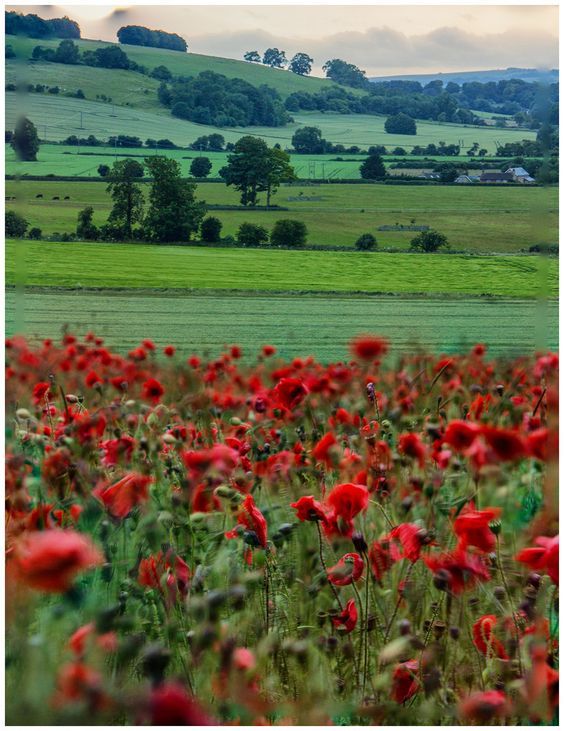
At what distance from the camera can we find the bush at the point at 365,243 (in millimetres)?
3645

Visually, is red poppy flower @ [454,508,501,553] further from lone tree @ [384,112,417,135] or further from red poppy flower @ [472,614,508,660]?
lone tree @ [384,112,417,135]

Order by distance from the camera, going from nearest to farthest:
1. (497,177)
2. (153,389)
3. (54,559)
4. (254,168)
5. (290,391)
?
(54,559) < (290,391) < (153,389) < (254,168) < (497,177)

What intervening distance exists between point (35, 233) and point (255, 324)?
913mm

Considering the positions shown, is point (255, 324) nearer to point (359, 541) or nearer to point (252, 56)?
point (252, 56)

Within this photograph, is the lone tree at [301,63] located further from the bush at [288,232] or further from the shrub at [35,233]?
the shrub at [35,233]

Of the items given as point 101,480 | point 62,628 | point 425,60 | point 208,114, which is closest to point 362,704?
point 62,628

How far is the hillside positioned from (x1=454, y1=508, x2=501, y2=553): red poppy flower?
2246 millimetres

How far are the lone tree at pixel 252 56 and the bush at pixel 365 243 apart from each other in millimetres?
910

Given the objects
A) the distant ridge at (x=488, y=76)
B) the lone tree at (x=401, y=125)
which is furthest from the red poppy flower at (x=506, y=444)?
the lone tree at (x=401, y=125)

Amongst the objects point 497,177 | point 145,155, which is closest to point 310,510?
point 145,155

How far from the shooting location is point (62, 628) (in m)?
1.38

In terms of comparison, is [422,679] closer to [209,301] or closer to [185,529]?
[185,529]

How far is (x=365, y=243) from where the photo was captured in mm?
3660

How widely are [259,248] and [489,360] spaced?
0.97m
